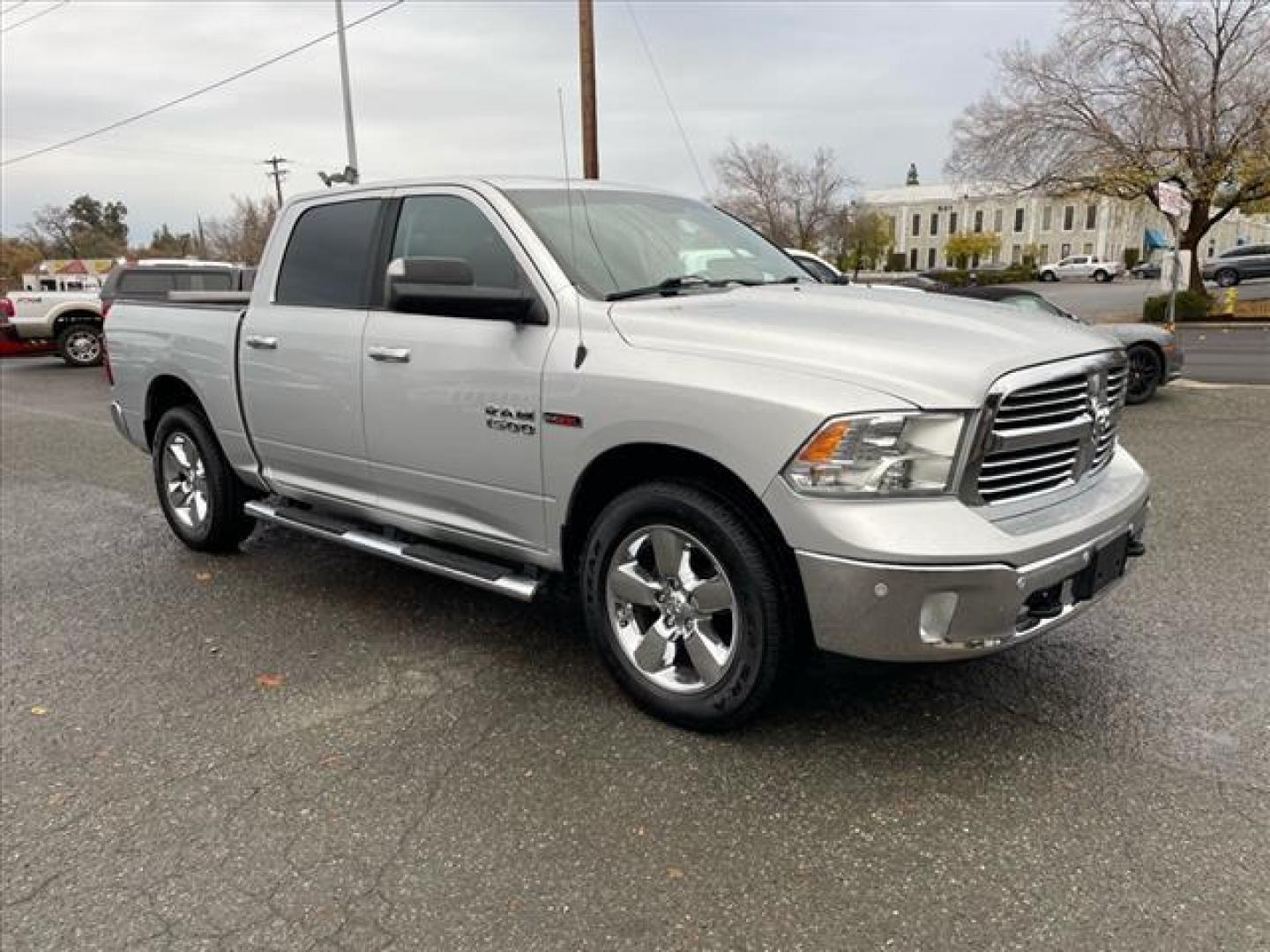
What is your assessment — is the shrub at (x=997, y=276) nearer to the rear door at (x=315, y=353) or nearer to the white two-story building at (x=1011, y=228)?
the white two-story building at (x=1011, y=228)

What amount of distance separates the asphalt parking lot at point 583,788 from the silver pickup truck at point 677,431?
0.41 m

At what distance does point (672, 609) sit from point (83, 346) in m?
19.4

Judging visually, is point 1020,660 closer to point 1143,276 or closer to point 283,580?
point 283,580

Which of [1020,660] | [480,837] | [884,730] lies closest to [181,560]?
[480,837]

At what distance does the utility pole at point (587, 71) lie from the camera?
1642cm

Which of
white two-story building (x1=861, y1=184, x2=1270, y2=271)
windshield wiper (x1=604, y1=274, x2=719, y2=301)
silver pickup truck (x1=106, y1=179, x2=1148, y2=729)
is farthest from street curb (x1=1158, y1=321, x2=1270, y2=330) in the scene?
white two-story building (x1=861, y1=184, x2=1270, y2=271)

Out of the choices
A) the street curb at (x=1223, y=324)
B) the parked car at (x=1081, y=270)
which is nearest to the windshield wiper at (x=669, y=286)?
the street curb at (x=1223, y=324)

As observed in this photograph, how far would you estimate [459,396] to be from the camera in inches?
150

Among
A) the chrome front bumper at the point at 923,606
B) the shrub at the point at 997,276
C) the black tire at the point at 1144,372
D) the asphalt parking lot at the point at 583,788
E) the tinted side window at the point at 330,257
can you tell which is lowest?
the shrub at the point at 997,276

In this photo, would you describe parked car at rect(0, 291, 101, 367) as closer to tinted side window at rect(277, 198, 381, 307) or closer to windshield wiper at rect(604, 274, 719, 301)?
tinted side window at rect(277, 198, 381, 307)

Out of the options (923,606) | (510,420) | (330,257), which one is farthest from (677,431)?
(330,257)

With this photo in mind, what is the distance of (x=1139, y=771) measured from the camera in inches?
120

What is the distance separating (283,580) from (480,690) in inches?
76.8

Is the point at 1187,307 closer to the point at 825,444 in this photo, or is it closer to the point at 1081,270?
the point at 825,444
